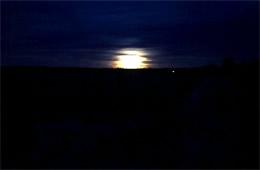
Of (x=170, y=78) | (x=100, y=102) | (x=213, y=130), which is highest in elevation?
(x=170, y=78)

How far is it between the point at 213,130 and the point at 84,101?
46.3 ft

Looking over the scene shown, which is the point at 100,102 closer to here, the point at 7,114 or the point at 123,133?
the point at 7,114

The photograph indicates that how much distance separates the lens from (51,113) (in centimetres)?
1477

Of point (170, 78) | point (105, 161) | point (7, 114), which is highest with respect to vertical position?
point (170, 78)

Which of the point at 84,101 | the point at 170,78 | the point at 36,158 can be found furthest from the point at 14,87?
the point at 170,78

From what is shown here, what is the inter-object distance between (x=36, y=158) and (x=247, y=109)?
6978 mm

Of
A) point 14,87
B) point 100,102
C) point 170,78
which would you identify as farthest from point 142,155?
point 170,78

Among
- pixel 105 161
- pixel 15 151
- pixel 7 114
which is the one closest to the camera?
pixel 105 161

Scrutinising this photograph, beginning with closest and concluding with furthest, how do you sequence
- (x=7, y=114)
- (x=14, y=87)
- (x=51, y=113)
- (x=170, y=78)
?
(x=7, y=114)
(x=51, y=113)
(x=14, y=87)
(x=170, y=78)

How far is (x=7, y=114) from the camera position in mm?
12641

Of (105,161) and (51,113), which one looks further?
(51,113)

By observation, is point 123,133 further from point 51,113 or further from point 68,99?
point 68,99

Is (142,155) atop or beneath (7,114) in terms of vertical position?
beneath

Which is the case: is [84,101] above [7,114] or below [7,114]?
above
